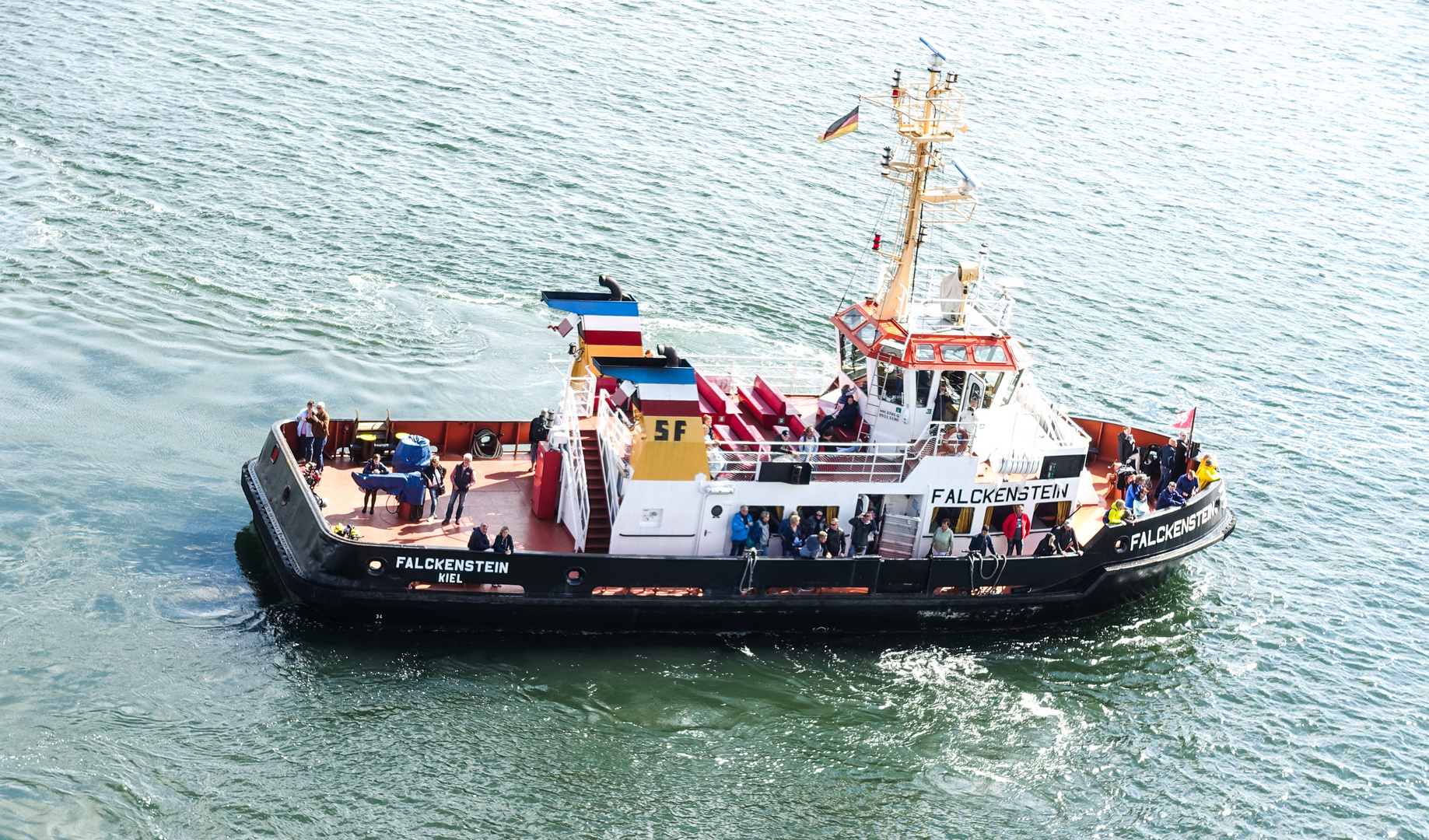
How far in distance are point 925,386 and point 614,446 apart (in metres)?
5.02

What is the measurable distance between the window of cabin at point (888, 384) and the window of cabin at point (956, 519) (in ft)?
6.22

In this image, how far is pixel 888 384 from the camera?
21734 millimetres

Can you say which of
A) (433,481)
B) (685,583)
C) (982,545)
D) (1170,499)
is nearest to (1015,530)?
(982,545)

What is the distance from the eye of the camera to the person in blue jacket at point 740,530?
2058 cm

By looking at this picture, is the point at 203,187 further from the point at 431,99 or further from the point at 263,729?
the point at 263,729

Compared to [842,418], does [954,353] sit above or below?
above

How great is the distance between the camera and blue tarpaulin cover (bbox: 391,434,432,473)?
21.0 meters

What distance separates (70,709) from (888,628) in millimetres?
11875

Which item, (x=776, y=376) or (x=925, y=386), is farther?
(x=776, y=376)

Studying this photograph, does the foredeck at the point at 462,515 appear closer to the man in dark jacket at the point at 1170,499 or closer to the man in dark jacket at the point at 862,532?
the man in dark jacket at the point at 862,532

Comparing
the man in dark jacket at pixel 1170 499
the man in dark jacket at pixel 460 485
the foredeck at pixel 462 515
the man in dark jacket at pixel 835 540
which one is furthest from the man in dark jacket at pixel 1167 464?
the man in dark jacket at pixel 460 485

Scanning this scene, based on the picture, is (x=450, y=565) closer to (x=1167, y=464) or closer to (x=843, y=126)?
(x=843, y=126)

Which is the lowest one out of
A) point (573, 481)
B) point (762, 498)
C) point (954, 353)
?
point (573, 481)

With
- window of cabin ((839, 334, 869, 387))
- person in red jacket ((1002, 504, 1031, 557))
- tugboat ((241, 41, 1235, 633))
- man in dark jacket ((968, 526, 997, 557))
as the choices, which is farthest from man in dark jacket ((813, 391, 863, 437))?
person in red jacket ((1002, 504, 1031, 557))
